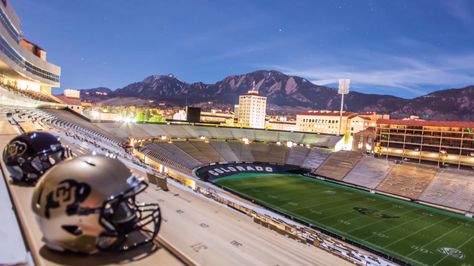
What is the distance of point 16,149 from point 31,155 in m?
0.27

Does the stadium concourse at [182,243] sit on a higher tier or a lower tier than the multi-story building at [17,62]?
lower

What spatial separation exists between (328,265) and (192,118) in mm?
52582

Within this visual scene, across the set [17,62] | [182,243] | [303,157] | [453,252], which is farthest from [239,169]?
[182,243]

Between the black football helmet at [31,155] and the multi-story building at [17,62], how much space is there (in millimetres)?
31613

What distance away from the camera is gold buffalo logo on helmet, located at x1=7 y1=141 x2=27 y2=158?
13.9 feet

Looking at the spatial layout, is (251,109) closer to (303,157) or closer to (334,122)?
(334,122)

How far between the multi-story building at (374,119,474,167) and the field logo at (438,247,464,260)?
913 inches

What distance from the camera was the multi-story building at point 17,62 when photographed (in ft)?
101

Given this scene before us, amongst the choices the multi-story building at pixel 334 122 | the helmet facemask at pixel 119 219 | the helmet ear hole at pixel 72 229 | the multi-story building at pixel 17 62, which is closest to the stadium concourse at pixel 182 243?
the helmet facemask at pixel 119 219

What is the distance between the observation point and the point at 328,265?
22.8 ft

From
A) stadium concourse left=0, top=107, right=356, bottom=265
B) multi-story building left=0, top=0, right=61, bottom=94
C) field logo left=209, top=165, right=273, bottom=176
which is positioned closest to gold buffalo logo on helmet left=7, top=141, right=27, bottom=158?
stadium concourse left=0, top=107, right=356, bottom=265

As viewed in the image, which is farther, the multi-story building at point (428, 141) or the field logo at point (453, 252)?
the multi-story building at point (428, 141)

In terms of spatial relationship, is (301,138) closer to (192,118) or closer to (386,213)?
(192,118)

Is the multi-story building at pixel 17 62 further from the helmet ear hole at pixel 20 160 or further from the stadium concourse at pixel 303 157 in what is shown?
the helmet ear hole at pixel 20 160
